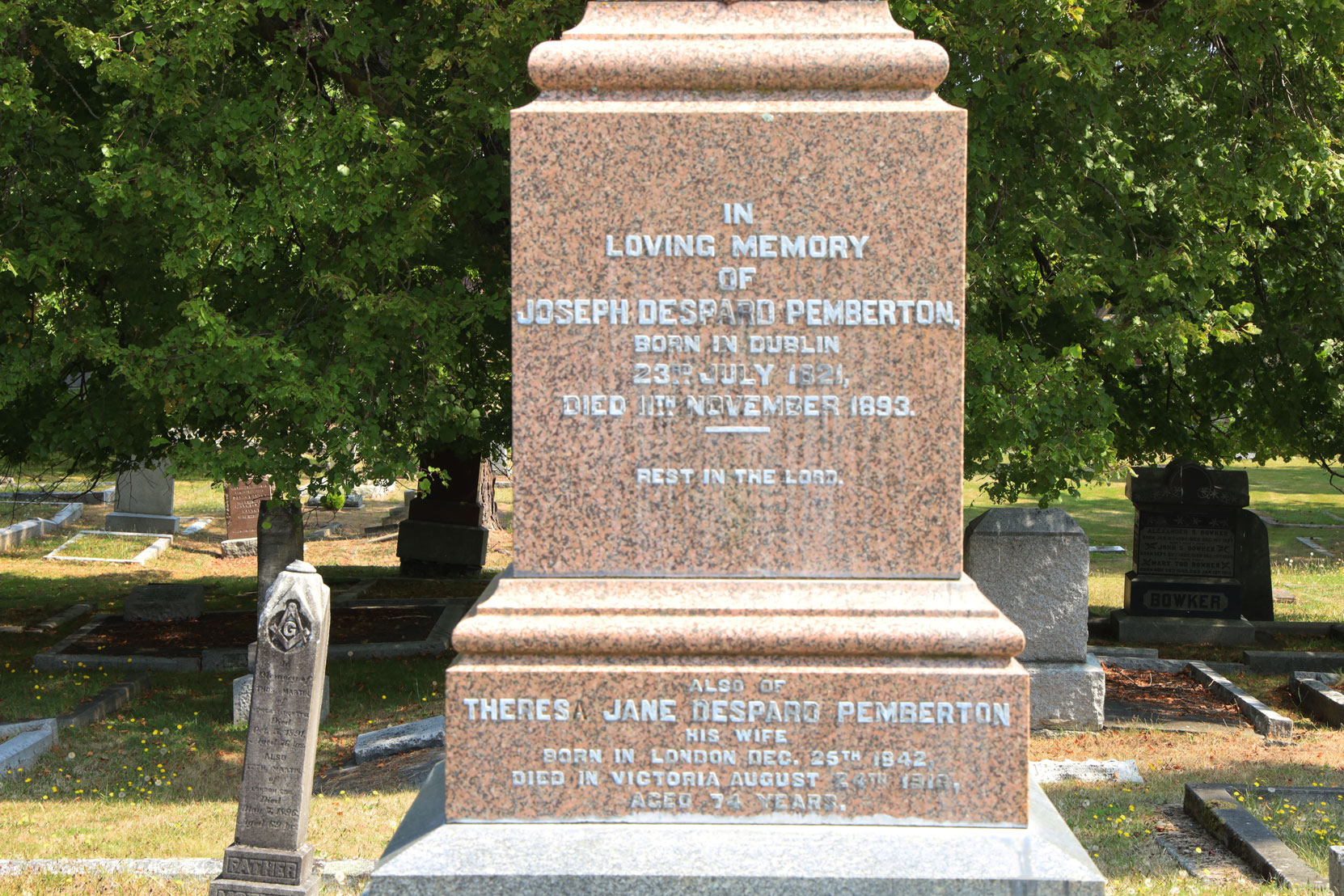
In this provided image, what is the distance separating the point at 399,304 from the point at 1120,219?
5.83 metres

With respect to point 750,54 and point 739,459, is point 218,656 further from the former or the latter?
point 750,54

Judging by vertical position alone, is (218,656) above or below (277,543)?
below

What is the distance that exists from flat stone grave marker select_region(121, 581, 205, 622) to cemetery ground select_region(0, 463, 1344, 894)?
727 mm

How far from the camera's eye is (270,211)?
28.5 ft

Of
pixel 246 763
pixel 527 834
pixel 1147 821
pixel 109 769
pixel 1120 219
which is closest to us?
pixel 527 834

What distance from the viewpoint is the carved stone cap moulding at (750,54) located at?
348cm

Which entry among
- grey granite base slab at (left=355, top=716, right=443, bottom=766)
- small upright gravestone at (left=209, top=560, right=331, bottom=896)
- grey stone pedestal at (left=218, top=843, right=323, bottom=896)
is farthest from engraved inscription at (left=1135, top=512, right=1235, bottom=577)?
grey stone pedestal at (left=218, top=843, right=323, bottom=896)

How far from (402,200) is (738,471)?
6546 millimetres

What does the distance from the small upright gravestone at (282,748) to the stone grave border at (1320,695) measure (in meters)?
8.08

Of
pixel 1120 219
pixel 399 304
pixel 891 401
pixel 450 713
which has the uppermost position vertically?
pixel 1120 219

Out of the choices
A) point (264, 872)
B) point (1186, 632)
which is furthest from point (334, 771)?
point (1186, 632)

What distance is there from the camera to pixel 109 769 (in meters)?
8.67

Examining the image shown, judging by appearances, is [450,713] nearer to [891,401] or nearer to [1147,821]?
[891,401]

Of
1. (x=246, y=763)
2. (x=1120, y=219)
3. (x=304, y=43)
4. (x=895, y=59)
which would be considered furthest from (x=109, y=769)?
(x=1120, y=219)
